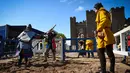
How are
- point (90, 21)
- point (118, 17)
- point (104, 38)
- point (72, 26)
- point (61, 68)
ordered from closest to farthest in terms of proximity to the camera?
point (104, 38), point (61, 68), point (118, 17), point (90, 21), point (72, 26)

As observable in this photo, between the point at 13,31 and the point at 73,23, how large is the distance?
34.7 m

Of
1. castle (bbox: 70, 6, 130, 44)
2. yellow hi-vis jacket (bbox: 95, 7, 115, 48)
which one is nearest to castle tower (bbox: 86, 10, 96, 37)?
castle (bbox: 70, 6, 130, 44)

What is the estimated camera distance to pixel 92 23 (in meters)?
53.8

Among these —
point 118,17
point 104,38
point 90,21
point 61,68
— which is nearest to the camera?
point 104,38

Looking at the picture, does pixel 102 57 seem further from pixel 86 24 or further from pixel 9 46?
pixel 86 24

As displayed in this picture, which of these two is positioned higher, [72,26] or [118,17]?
[118,17]

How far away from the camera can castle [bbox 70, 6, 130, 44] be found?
51.5 metres

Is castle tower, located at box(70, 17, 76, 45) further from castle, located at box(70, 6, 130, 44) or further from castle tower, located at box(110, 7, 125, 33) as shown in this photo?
castle tower, located at box(110, 7, 125, 33)

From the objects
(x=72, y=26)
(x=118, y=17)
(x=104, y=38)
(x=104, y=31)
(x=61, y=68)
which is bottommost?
(x=61, y=68)

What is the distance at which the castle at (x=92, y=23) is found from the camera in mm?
51531

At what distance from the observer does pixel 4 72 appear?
5371 mm

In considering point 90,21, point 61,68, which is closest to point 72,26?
point 90,21

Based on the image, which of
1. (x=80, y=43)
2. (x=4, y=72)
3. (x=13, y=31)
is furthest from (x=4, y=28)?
(x=4, y=72)

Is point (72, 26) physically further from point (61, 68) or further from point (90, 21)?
point (61, 68)
